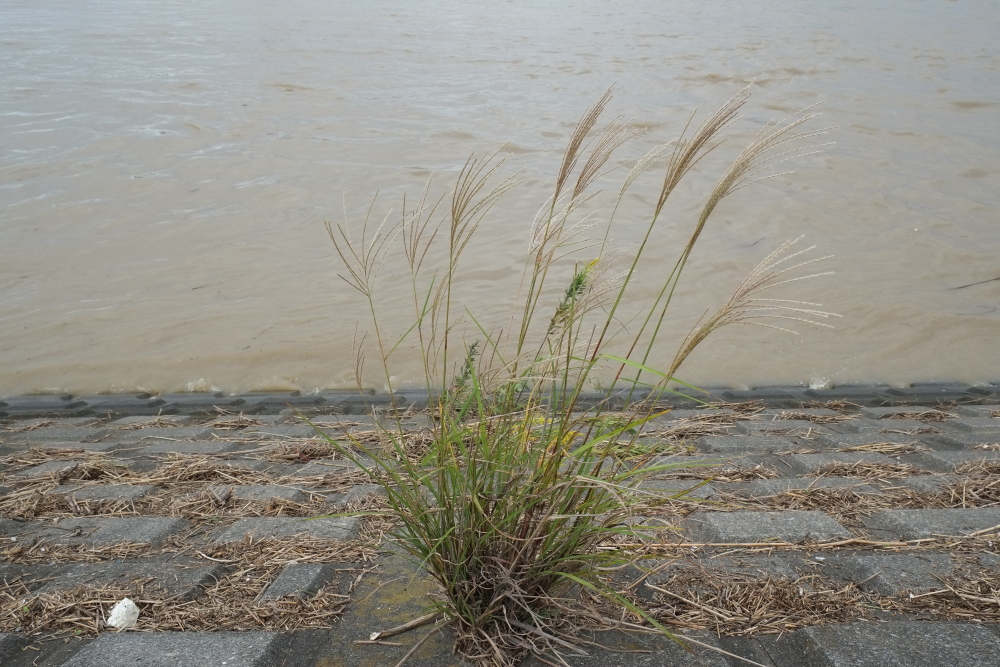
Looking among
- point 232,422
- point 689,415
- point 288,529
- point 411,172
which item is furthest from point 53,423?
point 411,172

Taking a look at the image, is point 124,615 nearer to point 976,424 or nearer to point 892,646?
point 892,646

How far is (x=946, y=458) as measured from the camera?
2.79 m

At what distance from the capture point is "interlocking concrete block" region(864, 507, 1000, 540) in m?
2.04

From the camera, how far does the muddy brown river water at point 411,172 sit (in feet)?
17.6

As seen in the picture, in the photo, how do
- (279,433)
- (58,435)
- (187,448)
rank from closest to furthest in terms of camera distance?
(187,448) < (279,433) < (58,435)

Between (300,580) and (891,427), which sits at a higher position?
(891,427)

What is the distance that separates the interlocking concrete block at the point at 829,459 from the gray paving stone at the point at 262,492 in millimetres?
1669

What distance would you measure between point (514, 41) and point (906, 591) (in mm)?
13606

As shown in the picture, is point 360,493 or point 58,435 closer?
point 360,493

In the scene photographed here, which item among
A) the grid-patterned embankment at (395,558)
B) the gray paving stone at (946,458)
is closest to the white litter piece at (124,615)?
the grid-patterned embankment at (395,558)

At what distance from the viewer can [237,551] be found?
6.79 feet

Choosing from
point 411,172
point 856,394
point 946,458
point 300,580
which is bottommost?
point 300,580

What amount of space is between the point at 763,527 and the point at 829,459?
913mm

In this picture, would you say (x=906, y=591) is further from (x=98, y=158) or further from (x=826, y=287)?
Result: (x=98, y=158)
